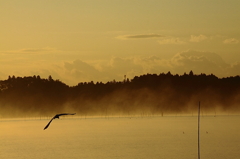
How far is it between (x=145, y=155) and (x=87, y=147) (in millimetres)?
28045

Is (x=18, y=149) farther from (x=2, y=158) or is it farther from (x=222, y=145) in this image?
(x=222, y=145)

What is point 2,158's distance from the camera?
377 feet

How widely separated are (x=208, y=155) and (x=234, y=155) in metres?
5.42

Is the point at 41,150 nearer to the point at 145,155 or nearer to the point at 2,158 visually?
the point at 2,158

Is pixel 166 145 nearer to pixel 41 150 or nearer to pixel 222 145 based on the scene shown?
pixel 222 145

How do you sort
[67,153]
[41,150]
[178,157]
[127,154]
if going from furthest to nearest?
1. [41,150]
2. [67,153]
3. [127,154]
4. [178,157]

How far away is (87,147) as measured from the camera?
135125mm

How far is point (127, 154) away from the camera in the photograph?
11281 cm

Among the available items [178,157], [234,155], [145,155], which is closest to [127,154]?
[145,155]

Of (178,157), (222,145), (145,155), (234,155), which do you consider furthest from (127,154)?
(222,145)

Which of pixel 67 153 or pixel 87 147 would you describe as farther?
pixel 87 147

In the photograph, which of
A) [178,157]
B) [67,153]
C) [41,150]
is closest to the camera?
[178,157]

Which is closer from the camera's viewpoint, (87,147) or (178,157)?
(178,157)

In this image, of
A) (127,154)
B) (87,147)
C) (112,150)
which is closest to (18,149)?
(87,147)
